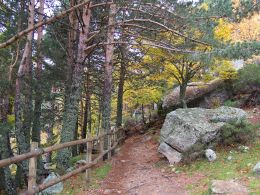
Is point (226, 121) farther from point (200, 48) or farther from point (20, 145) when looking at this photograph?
point (20, 145)

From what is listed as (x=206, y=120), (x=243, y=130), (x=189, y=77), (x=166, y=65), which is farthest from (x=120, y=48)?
(x=243, y=130)

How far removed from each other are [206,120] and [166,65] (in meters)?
5.07

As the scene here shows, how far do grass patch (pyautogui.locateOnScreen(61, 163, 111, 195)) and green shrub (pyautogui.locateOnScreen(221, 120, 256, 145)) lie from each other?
3.69 meters

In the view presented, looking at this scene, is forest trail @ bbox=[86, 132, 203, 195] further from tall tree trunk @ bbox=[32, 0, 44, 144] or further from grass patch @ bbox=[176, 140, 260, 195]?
tall tree trunk @ bbox=[32, 0, 44, 144]

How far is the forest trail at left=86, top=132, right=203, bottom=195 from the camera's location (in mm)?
7223

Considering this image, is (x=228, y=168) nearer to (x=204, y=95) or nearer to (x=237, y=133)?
(x=237, y=133)

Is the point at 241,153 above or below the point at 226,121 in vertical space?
below

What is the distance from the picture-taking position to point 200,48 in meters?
12.2

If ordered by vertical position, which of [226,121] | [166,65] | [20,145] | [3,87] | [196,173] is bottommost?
[196,173]

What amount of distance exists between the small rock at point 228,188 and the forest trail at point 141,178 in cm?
81

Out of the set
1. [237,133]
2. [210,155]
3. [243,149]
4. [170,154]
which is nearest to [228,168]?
[210,155]

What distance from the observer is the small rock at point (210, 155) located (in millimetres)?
8625

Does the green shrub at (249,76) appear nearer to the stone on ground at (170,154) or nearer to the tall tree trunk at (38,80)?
the stone on ground at (170,154)

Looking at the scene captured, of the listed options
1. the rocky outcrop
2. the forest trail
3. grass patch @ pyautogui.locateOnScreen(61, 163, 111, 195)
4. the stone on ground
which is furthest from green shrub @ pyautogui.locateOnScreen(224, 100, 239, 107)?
grass patch @ pyautogui.locateOnScreen(61, 163, 111, 195)
